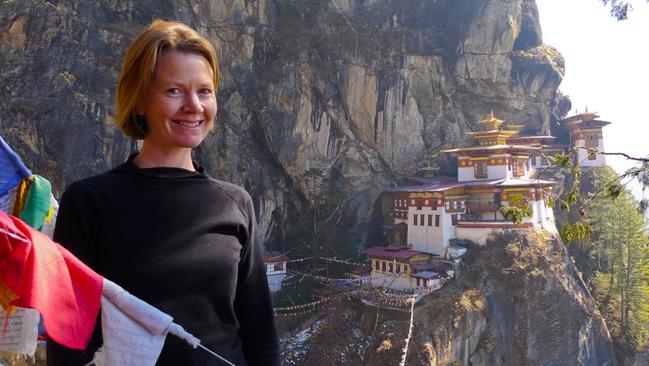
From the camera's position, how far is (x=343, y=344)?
637 inches

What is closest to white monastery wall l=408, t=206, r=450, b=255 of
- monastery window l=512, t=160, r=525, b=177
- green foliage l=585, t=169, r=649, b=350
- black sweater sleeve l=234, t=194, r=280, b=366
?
monastery window l=512, t=160, r=525, b=177

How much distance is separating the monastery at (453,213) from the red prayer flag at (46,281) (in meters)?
17.1

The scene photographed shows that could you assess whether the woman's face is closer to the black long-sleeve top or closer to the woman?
the woman

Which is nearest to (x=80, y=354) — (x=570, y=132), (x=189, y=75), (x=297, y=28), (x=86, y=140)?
(x=189, y=75)

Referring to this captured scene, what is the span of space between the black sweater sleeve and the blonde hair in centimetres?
60

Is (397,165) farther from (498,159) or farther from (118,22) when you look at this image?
(118,22)

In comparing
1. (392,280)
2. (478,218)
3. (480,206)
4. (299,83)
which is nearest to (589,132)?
(480,206)

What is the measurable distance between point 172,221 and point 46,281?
0.49 meters

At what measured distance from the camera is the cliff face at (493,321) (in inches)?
616

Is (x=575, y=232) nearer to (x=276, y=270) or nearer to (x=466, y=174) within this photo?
(x=276, y=270)

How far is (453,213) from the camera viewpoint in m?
20.2

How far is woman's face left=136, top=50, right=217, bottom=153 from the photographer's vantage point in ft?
5.46

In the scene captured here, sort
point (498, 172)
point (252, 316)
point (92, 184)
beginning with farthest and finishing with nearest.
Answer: point (498, 172)
point (252, 316)
point (92, 184)

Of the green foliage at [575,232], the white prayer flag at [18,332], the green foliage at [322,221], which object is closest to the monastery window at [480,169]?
the green foliage at [322,221]
